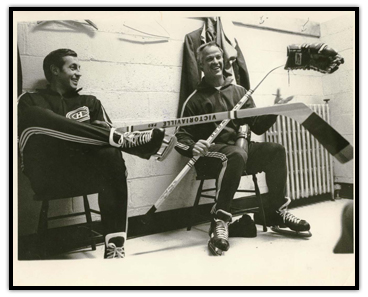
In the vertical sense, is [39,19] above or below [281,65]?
above

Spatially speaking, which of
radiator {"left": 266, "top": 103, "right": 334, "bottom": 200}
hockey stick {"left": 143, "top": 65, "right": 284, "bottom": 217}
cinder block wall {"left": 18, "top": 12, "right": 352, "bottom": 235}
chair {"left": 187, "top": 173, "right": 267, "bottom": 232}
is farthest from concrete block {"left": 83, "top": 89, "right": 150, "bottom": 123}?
radiator {"left": 266, "top": 103, "right": 334, "bottom": 200}

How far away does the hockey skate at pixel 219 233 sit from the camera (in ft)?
4.82

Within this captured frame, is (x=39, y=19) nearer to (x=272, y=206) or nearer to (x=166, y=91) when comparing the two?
(x=166, y=91)

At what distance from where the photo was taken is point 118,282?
146 cm

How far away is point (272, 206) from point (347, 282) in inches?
20.4

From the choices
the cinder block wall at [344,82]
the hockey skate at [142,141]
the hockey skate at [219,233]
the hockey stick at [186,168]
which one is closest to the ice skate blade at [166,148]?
the hockey skate at [142,141]

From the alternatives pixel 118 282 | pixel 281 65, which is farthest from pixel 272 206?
pixel 118 282

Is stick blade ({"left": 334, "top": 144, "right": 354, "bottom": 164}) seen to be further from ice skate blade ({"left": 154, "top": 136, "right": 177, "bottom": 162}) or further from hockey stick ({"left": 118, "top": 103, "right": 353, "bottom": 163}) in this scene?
ice skate blade ({"left": 154, "top": 136, "right": 177, "bottom": 162})

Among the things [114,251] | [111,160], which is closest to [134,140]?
[111,160]

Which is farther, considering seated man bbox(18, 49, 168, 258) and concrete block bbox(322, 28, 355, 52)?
concrete block bbox(322, 28, 355, 52)

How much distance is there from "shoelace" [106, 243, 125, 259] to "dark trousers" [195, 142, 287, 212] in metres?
0.54

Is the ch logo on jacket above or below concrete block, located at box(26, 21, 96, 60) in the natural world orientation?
below

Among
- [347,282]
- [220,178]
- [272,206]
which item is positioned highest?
[220,178]

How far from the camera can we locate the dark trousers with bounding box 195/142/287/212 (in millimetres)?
1496
